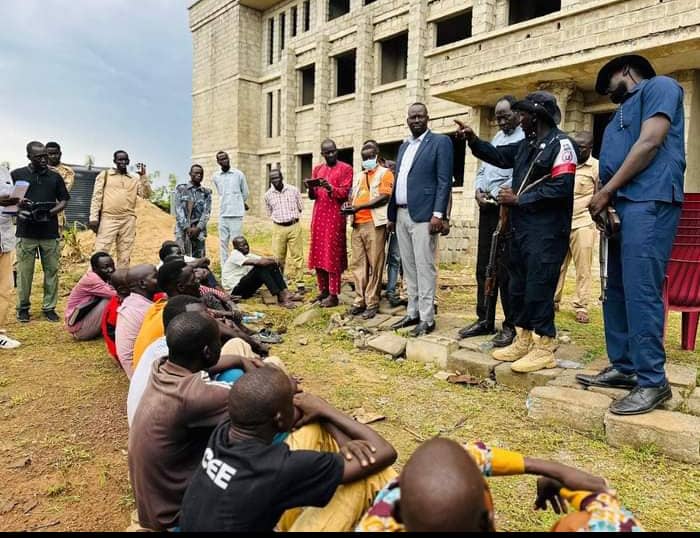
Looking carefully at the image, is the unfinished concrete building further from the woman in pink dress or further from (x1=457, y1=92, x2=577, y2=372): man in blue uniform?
(x1=457, y1=92, x2=577, y2=372): man in blue uniform

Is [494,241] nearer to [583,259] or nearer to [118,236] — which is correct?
[583,259]

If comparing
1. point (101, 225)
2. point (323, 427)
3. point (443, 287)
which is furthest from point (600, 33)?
point (323, 427)

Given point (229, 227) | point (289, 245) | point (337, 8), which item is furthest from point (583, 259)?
point (337, 8)

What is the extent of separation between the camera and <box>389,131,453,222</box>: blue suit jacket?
4070 millimetres

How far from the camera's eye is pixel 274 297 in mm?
6418

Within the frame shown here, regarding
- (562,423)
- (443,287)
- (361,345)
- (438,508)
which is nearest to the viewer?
(438,508)

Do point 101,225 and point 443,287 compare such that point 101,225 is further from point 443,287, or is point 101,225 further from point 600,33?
point 600,33

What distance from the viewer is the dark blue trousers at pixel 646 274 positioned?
241cm

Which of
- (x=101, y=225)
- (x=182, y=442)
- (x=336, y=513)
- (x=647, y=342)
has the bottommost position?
(x=336, y=513)

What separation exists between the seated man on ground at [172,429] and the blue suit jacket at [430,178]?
8.79ft

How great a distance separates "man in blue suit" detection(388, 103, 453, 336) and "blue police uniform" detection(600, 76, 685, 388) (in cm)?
166

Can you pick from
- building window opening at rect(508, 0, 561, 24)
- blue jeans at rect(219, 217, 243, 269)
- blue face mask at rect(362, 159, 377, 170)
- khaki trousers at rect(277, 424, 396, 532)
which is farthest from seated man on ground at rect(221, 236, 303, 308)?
building window opening at rect(508, 0, 561, 24)

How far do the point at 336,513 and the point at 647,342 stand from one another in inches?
71.4

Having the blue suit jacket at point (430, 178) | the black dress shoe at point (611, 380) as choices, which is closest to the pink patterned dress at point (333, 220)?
the blue suit jacket at point (430, 178)
